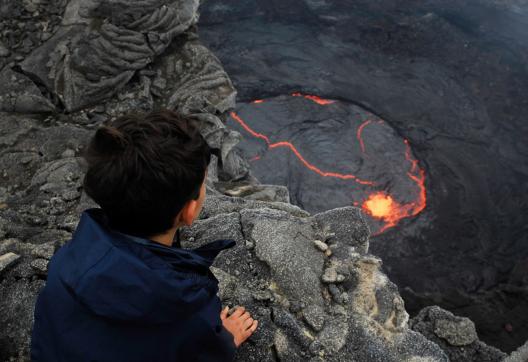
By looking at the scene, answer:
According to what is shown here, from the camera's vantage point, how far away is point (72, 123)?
529 centimetres

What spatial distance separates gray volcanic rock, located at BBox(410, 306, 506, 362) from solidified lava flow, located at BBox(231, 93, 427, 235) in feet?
14.4

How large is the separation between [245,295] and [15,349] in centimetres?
137

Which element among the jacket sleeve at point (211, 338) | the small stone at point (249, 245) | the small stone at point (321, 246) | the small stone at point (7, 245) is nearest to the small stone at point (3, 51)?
the small stone at point (7, 245)

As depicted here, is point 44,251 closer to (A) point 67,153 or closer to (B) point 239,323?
(B) point 239,323

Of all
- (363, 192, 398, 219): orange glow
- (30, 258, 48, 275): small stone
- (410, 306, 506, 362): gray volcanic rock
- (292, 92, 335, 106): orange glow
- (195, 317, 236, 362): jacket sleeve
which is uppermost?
(195, 317, 236, 362): jacket sleeve

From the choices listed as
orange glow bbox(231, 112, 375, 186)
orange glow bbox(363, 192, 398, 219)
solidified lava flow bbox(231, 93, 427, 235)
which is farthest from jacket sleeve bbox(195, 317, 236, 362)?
orange glow bbox(231, 112, 375, 186)

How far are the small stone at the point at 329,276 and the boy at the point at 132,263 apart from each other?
1451 mm

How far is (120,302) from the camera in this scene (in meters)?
1.54

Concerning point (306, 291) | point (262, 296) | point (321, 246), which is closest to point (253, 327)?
point (262, 296)

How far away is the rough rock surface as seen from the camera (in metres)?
2.82

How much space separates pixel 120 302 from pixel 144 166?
0.48m

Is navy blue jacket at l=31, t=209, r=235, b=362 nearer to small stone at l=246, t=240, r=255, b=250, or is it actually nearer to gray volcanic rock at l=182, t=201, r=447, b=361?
gray volcanic rock at l=182, t=201, r=447, b=361

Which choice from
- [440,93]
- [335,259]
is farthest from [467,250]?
[335,259]

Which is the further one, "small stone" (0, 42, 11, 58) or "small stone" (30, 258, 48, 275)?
"small stone" (0, 42, 11, 58)
